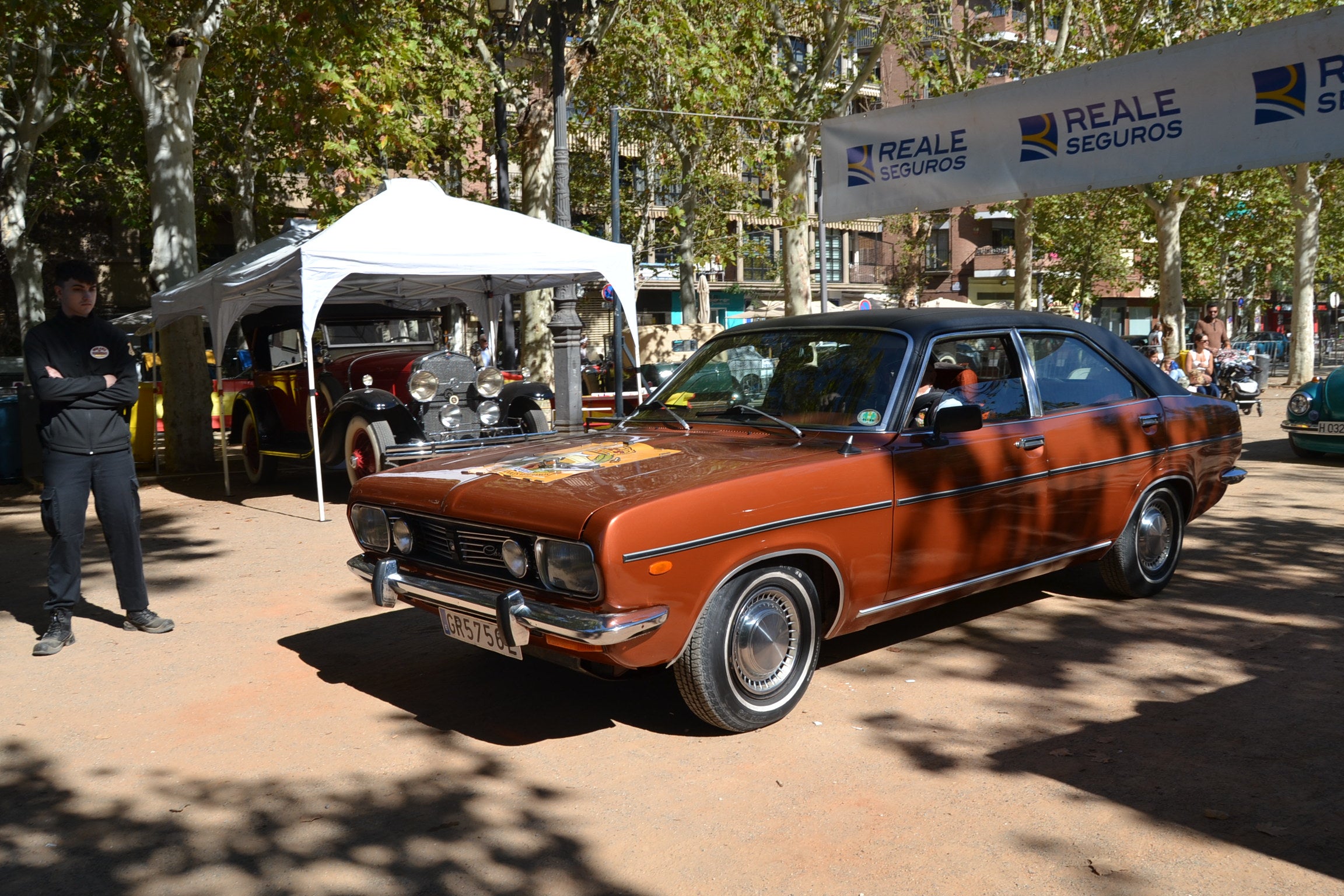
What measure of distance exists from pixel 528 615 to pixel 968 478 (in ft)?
7.08

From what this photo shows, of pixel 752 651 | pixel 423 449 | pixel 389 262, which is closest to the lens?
pixel 752 651

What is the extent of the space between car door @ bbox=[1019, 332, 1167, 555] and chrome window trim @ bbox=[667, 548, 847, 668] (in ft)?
4.61

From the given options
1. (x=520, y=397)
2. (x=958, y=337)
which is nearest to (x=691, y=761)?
(x=958, y=337)

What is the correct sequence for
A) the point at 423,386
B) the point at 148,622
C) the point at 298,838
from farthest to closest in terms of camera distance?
the point at 423,386 < the point at 148,622 < the point at 298,838

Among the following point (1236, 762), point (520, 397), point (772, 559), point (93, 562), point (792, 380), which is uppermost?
point (792, 380)

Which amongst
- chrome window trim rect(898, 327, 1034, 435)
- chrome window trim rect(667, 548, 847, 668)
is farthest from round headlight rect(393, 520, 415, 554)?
chrome window trim rect(898, 327, 1034, 435)

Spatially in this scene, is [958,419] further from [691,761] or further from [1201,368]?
[1201,368]

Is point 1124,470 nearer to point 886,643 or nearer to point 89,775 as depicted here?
point 886,643

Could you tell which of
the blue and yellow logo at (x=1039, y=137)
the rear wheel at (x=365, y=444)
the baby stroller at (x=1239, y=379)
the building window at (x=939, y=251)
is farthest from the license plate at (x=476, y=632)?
the building window at (x=939, y=251)

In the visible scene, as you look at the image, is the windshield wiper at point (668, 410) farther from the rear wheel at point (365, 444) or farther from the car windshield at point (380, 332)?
the car windshield at point (380, 332)

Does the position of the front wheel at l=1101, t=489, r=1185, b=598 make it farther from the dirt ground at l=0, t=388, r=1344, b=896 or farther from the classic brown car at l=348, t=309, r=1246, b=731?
the dirt ground at l=0, t=388, r=1344, b=896

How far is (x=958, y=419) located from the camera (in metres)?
4.80

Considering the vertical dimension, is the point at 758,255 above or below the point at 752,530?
above

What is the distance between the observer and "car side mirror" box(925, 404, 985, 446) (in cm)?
479
